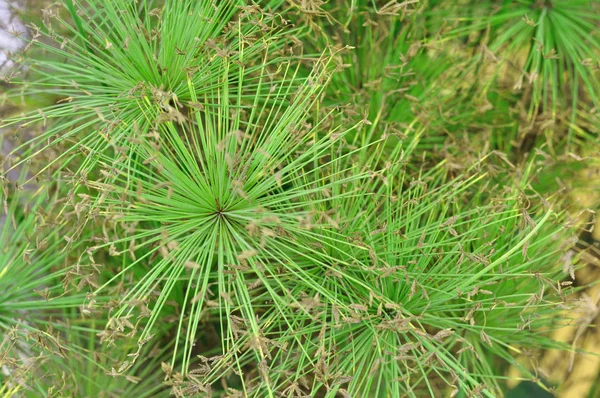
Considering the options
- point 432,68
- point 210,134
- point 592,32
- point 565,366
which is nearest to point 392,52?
point 432,68

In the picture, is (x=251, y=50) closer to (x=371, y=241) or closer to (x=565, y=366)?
(x=371, y=241)

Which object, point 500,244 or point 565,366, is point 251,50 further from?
point 565,366

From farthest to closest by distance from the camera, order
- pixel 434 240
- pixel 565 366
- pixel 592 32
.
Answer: pixel 565 366, pixel 592 32, pixel 434 240

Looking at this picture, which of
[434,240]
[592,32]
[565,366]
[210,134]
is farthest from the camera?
[565,366]

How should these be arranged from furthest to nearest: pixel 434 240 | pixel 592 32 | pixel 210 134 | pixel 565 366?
1. pixel 565 366
2. pixel 592 32
3. pixel 434 240
4. pixel 210 134

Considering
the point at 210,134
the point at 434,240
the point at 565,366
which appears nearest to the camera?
the point at 210,134

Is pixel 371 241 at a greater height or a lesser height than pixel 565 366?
greater

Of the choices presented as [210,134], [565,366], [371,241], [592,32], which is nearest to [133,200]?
[210,134]

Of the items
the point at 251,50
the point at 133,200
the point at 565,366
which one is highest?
the point at 251,50

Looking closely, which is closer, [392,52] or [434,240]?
[434,240]
